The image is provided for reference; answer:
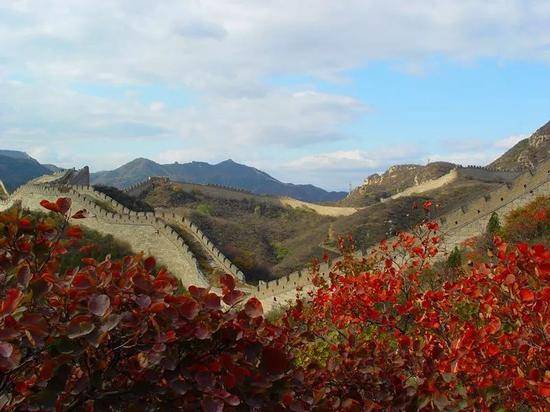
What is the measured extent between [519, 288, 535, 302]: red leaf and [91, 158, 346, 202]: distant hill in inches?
6223

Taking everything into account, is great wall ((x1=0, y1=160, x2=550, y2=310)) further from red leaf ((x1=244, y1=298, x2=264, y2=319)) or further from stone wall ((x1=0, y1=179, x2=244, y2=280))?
red leaf ((x1=244, y1=298, x2=264, y2=319))

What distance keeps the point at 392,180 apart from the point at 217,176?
91.7 m

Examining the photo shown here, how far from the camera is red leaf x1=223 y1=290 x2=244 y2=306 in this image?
343 cm

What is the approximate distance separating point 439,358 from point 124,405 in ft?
8.94

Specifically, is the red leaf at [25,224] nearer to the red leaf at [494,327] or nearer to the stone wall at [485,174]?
the red leaf at [494,327]

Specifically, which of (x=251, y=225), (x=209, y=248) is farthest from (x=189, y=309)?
(x=251, y=225)

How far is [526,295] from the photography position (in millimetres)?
4832

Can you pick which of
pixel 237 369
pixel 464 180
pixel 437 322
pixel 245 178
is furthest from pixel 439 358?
pixel 245 178

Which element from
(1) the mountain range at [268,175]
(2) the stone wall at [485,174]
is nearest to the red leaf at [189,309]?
(2) the stone wall at [485,174]

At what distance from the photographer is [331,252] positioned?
41.8 meters

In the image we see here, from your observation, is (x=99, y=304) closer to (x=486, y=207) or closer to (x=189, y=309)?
(x=189, y=309)

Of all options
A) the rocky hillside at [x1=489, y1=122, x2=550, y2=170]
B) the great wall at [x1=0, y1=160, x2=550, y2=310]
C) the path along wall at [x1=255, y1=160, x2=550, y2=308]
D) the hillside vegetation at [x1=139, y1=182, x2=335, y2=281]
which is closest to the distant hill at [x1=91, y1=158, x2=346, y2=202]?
the rocky hillside at [x1=489, y1=122, x2=550, y2=170]

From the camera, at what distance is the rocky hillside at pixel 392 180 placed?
76938mm

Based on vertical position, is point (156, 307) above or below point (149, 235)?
above
